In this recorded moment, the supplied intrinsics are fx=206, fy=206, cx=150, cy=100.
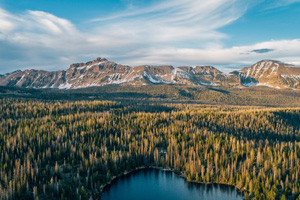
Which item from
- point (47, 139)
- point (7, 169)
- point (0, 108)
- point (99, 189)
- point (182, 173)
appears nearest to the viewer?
point (99, 189)

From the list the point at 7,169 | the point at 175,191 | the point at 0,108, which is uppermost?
the point at 0,108

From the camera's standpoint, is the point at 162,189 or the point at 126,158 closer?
the point at 162,189

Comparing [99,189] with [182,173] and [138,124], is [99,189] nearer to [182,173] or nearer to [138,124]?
[182,173]

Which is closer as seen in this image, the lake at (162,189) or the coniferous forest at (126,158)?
the coniferous forest at (126,158)

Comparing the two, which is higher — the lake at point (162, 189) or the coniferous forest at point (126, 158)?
the coniferous forest at point (126, 158)

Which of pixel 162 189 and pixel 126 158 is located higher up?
pixel 126 158

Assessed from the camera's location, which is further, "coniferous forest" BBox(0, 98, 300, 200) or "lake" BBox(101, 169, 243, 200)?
"lake" BBox(101, 169, 243, 200)

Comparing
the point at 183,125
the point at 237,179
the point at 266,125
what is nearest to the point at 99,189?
the point at 237,179

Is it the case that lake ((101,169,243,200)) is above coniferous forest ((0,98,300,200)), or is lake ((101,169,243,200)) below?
below
